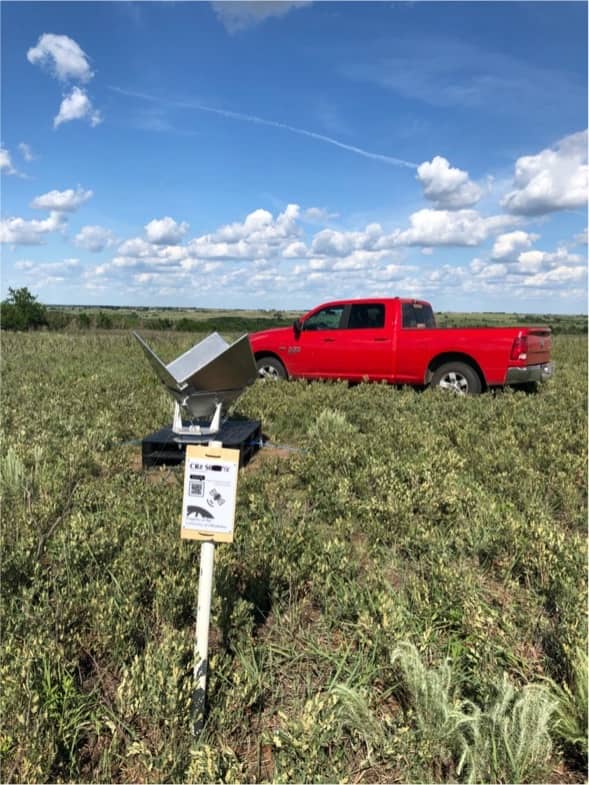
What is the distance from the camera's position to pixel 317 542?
3654 millimetres

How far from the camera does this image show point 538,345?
31.2 feet

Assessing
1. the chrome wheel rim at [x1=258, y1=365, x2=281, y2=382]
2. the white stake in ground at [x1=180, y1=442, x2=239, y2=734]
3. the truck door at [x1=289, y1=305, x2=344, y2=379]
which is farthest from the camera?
the chrome wheel rim at [x1=258, y1=365, x2=281, y2=382]

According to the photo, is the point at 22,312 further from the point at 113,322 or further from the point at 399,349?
the point at 399,349

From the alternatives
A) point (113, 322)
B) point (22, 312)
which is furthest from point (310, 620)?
point (22, 312)

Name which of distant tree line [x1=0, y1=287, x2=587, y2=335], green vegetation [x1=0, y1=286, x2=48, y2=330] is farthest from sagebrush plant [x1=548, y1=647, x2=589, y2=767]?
green vegetation [x1=0, y1=286, x2=48, y2=330]

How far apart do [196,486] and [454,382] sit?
821 cm

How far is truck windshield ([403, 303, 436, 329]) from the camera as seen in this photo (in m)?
10.3

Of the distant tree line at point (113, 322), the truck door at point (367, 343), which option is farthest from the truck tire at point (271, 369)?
the distant tree line at point (113, 322)

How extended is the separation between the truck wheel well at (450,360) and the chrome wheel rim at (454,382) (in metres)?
0.25

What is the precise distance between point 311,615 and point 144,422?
15.8ft

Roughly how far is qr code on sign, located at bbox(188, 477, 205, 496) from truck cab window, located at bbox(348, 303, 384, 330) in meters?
8.48

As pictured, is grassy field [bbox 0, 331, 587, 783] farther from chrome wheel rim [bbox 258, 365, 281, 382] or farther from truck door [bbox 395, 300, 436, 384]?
chrome wheel rim [bbox 258, 365, 281, 382]

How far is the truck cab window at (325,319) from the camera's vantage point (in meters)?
10.7

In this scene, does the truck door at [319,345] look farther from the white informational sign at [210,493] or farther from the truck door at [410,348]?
the white informational sign at [210,493]
